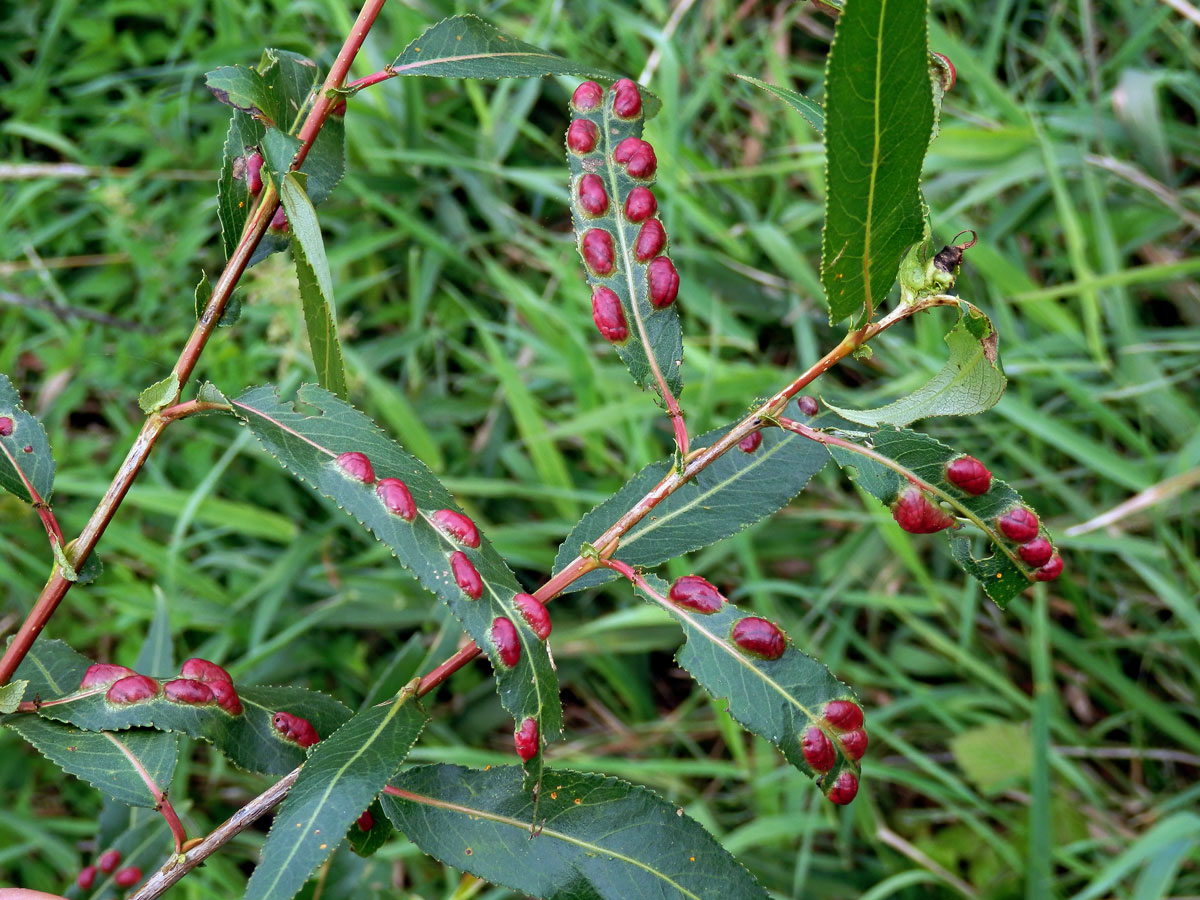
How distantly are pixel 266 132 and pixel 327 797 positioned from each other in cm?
58

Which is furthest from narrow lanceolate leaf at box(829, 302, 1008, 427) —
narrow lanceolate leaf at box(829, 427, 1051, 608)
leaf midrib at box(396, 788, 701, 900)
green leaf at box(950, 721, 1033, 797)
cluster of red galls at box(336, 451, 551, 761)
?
green leaf at box(950, 721, 1033, 797)

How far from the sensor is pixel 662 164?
2455 mm

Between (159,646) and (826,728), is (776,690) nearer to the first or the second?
(826,728)

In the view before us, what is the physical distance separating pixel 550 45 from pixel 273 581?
1584 millimetres

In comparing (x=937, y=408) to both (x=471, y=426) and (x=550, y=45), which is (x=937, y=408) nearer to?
(x=471, y=426)

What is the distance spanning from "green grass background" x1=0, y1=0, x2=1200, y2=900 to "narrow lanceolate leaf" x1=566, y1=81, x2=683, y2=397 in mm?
1150

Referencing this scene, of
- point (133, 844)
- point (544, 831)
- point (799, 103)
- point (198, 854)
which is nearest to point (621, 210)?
point (799, 103)

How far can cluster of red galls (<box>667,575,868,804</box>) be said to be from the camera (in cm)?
83

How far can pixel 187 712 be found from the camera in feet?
3.00

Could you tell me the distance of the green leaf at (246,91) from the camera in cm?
88

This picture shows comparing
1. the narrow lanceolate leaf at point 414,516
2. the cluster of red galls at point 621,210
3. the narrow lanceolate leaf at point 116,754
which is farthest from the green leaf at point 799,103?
the narrow lanceolate leaf at point 116,754

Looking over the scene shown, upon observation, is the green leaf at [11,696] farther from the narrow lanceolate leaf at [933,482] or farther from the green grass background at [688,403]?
the green grass background at [688,403]

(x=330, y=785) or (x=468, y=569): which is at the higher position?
(x=468, y=569)

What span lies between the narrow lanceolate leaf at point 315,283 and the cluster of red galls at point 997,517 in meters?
0.51
